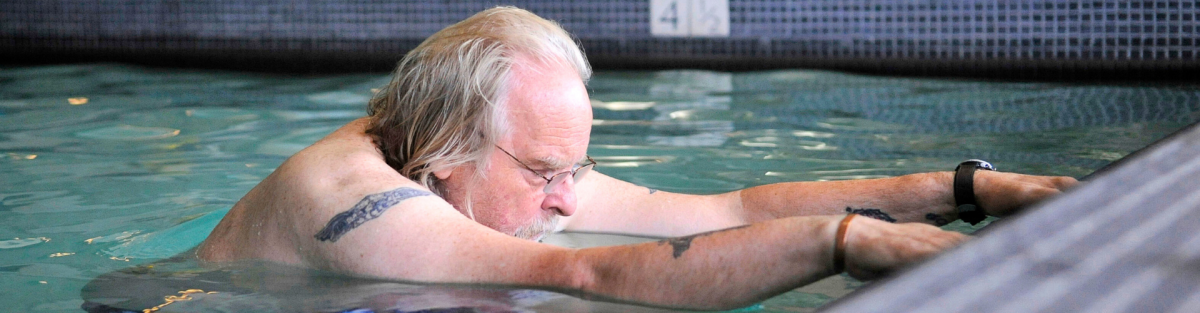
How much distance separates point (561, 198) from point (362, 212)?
503 mm

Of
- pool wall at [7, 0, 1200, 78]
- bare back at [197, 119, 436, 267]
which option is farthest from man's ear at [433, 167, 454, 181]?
pool wall at [7, 0, 1200, 78]

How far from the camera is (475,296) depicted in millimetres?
1879

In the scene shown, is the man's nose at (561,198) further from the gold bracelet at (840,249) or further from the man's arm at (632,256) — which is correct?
the gold bracelet at (840,249)

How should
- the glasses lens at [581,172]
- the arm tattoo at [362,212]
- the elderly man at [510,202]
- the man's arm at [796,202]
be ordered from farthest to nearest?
the glasses lens at [581,172] → the man's arm at [796,202] → the arm tattoo at [362,212] → the elderly man at [510,202]

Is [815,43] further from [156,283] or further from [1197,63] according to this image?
[156,283]

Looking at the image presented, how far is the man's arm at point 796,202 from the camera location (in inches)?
87.8

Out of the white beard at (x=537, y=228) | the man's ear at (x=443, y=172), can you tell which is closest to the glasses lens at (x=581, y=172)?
the white beard at (x=537, y=228)

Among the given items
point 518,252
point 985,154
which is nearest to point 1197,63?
point 985,154

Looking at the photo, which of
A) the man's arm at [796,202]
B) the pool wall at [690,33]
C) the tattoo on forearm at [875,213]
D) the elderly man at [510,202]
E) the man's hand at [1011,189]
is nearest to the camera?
the elderly man at [510,202]

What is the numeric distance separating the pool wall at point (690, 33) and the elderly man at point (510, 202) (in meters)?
4.68

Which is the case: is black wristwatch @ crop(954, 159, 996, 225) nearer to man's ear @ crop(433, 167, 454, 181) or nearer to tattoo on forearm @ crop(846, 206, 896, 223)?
tattoo on forearm @ crop(846, 206, 896, 223)

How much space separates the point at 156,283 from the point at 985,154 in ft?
9.77

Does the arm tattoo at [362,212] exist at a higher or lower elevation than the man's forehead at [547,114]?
lower

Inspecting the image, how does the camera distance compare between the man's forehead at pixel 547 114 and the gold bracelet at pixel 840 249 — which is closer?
the gold bracelet at pixel 840 249
